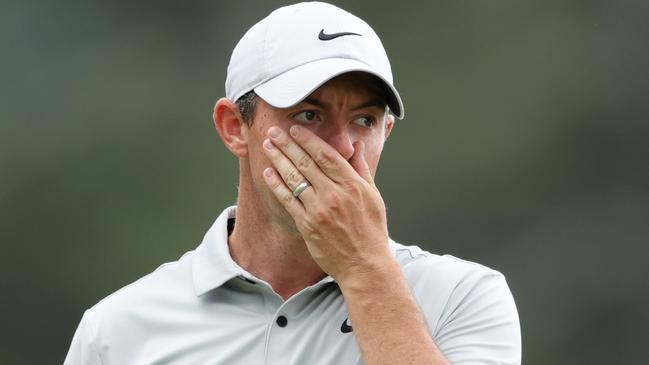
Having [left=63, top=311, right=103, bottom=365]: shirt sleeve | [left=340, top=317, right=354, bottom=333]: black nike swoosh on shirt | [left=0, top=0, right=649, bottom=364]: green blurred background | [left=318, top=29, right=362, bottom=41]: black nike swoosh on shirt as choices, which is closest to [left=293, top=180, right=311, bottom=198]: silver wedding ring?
[left=340, top=317, right=354, bottom=333]: black nike swoosh on shirt

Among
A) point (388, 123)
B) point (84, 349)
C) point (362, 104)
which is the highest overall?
point (362, 104)

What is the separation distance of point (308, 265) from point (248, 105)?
0.44 metres

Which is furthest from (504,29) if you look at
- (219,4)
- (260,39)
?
(260,39)

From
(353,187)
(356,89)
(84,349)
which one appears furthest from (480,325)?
(84,349)

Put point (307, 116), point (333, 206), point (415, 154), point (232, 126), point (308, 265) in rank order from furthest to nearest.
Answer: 1. point (415, 154)
2. point (232, 126)
3. point (308, 265)
4. point (307, 116)
5. point (333, 206)

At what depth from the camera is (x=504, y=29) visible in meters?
12.0

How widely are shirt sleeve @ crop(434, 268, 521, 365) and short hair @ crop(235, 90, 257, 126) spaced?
2.32 feet

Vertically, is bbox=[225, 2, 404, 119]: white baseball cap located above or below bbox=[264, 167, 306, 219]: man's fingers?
above

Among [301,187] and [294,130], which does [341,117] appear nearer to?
[294,130]

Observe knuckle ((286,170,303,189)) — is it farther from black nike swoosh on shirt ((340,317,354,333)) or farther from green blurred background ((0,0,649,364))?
green blurred background ((0,0,649,364))

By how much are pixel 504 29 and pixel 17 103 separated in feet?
11.7

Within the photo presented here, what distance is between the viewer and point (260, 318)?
4.02 meters

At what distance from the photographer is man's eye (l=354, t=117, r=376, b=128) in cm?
404

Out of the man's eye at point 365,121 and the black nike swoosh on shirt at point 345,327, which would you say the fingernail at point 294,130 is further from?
the black nike swoosh on shirt at point 345,327
